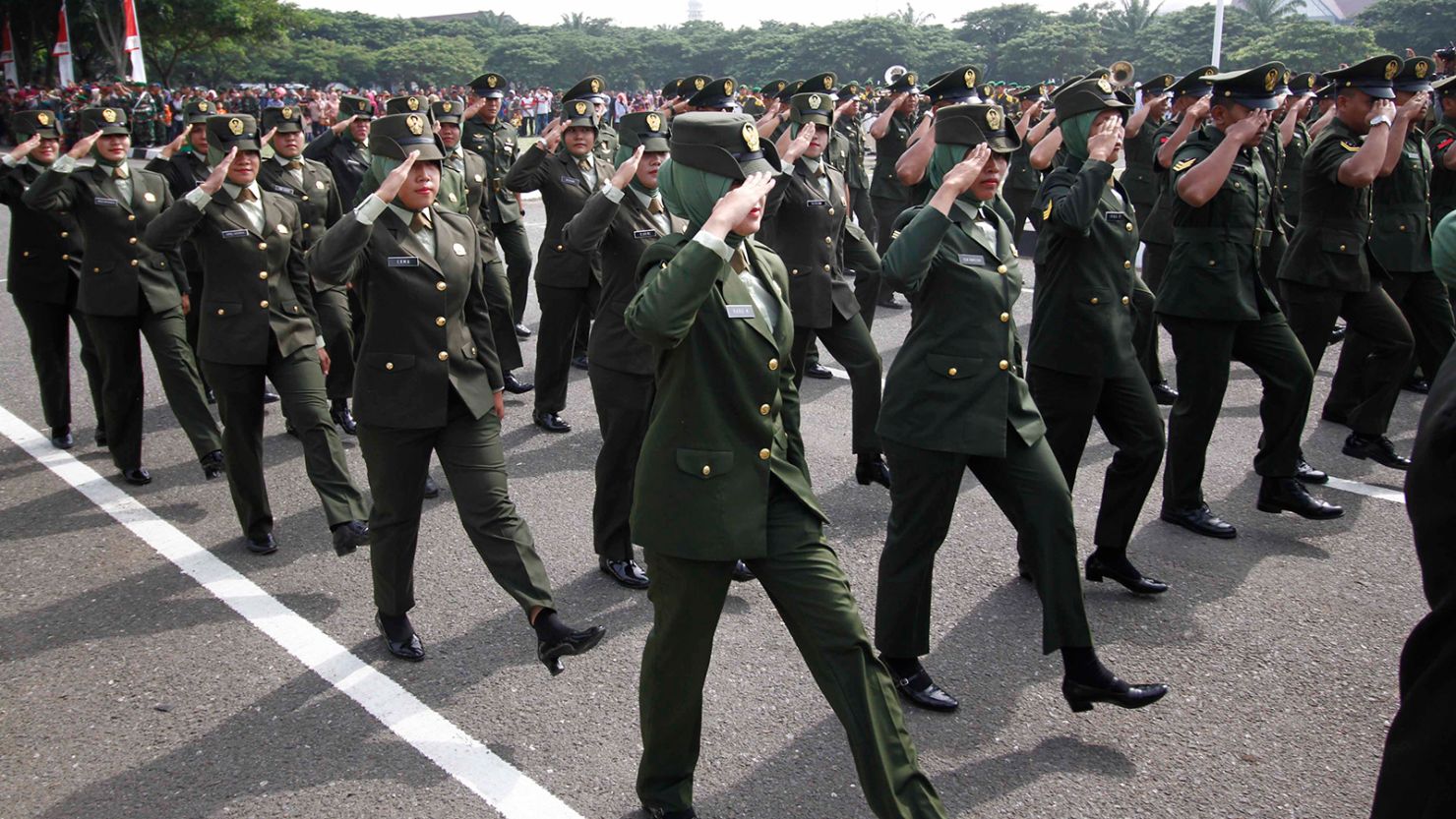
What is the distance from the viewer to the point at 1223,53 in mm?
71438

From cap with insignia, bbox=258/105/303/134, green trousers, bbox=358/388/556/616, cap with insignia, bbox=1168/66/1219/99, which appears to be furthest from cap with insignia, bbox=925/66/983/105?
cap with insignia, bbox=258/105/303/134

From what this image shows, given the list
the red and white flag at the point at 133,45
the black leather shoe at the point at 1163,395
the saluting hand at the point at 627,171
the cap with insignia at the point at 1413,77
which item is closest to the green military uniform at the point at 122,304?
the saluting hand at the point at 627,171

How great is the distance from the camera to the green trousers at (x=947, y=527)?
13.6 feet

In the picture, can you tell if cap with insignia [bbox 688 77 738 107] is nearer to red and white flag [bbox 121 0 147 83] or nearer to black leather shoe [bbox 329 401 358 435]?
black leather shoe [bbox 329 401 358 435]

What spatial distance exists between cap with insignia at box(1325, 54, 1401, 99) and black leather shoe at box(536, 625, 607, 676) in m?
4.78

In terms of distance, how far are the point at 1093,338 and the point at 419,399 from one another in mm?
2654

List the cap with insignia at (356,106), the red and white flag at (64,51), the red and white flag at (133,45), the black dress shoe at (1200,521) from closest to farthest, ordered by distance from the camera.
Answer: the black dress shoe at (1200,521), the cap with insignia at (356,106), the red and white flag at (133,45), the red and white flag at (64,51)

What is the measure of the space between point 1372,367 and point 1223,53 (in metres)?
72.1

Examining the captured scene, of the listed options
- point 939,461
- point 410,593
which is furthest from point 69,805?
point 939,461

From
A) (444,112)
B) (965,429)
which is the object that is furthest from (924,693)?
(444,112)

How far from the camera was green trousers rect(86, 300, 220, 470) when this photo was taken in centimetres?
694

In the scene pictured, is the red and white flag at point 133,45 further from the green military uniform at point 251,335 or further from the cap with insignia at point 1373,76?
the cap with insignia at point 1373,76

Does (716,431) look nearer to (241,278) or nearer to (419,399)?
(419,399)

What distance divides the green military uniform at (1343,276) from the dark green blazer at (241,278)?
17.5 ft
